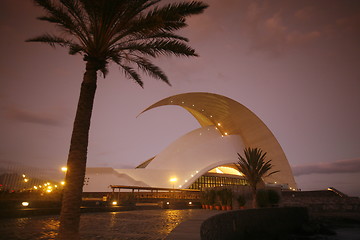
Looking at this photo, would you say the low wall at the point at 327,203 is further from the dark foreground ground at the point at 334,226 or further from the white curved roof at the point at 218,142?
the white curved roof at the point at 218,142

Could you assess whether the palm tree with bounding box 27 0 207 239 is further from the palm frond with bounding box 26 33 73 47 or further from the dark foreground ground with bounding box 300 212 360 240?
the dark foreground ground with bounding box 300 212 360 240

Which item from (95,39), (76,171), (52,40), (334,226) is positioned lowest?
(334,226)

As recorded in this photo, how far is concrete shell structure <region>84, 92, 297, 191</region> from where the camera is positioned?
32156 millimetres

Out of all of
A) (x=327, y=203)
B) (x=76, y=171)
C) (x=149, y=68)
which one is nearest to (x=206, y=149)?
(x=327, y=203)

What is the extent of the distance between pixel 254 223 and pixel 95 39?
987 cm

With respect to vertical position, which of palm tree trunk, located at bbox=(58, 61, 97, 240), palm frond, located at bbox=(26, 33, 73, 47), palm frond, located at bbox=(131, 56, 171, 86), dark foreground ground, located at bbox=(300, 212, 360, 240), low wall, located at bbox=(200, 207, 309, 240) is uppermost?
palm frond, located at bbox=(26, 33, 73, 47)

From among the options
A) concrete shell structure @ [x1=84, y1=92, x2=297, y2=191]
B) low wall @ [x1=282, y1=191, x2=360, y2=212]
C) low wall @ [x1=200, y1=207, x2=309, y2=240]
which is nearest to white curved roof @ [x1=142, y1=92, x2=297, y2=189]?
concrete shell structure @ [x1=84, y1=92, x2=297, y2=191]

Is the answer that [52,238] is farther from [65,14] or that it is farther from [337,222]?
[337,222]

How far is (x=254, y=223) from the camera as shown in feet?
34.6

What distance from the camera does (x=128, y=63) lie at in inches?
309

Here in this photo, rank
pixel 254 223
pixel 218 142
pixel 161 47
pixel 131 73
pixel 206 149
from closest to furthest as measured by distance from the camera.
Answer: pixel 161 47 < pixel 131 73 < pixel 254 223 < pixel 206 149 < pixel 218 142

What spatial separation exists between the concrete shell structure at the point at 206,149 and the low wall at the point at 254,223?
1919 centimetres

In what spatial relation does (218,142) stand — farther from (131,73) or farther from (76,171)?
(76,171)

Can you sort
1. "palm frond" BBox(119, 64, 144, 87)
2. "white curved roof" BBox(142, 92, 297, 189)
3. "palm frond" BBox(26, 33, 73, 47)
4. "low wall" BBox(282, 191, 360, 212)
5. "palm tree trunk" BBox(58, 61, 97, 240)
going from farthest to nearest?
"white curved roof" BBox(142, 92, 297, 189) → "low wall" BBox(282, 191, 360, 212) → "palm frond" BBox(119, 64, 144, 87) → "palm frond" BBox(26, 33, 73, 47) → "palm tree trunk" BBox(58, 61, 97, 240)
